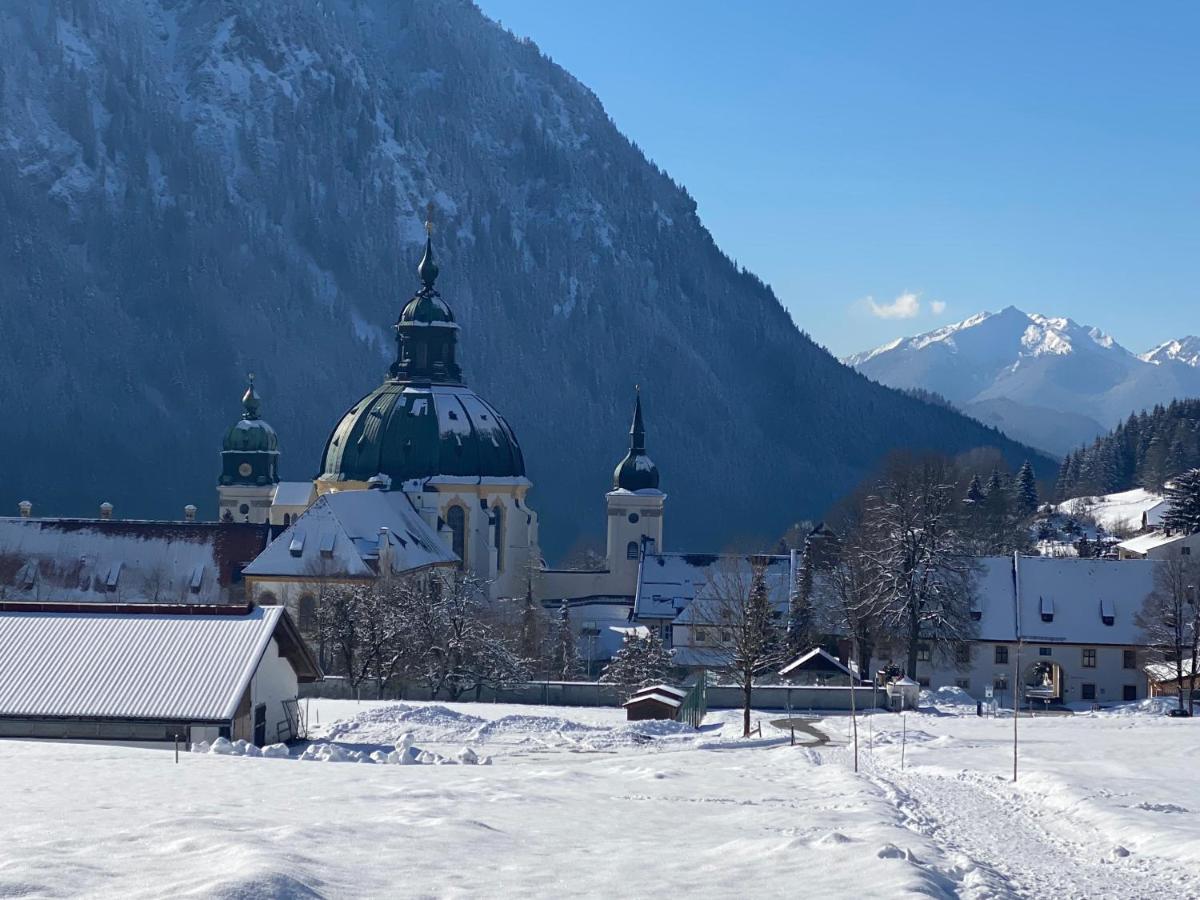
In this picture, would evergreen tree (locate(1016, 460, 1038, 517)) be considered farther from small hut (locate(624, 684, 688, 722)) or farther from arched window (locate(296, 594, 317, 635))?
small hut (locate(624, 684, 688, 722))

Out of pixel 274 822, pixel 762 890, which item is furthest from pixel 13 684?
pixel 762 890

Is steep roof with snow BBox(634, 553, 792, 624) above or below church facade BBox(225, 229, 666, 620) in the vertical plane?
Result: below

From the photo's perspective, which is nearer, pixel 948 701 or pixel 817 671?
pixel 948 701

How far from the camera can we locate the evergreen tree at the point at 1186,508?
101 meters

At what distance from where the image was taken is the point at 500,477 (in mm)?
102500

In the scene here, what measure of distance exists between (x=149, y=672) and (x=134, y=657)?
2.94ft

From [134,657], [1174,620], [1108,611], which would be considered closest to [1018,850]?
[134,657]

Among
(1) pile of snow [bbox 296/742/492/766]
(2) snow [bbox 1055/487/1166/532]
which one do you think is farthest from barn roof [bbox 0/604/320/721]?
(2) snow [bbox 1055/487/1166/532]

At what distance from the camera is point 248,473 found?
121 m

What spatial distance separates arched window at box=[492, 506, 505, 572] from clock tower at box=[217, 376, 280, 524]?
22.8 meters

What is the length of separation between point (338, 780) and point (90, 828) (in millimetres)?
7551

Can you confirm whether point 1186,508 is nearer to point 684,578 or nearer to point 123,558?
point 684,578

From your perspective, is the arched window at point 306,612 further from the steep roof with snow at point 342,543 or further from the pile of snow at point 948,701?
the pile of snow at point 948,701

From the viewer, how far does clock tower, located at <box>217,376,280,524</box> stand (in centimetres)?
11994
